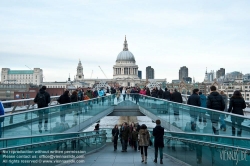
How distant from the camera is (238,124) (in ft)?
35.4

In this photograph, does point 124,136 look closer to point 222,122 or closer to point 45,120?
point 45,120

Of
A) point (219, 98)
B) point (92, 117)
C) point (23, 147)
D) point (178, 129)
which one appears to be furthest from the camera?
point (92, 117)

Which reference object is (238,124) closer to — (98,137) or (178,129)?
(178,129)

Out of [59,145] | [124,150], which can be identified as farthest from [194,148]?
[124,150]

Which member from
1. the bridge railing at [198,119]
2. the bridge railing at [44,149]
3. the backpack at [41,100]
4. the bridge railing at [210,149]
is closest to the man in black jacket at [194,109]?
the bridge railing at [198,119]

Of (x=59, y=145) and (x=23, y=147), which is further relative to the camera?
(x=59, y=145)

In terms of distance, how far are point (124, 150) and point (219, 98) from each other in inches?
304

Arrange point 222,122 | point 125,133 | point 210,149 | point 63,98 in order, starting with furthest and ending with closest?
1. point 125,133
2. point 63,98
3. point 222,122
4. point 210,149

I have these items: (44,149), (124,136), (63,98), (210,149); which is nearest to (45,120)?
(44,149)

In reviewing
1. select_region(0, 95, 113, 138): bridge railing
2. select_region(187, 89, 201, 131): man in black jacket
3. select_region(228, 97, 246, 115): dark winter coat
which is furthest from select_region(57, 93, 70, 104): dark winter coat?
select_region(228, 97, 246, 115): dark winter coat

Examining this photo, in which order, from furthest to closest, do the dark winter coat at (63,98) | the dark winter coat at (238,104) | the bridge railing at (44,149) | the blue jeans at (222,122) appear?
the dark winter coat at (63,98), the dark winter coat at (238,104), the blue jeans at (222,122), the bridge railing at (44,149)

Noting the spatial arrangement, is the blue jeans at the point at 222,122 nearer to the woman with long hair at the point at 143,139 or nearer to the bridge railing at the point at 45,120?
the woman with long hair at the point at 143,139

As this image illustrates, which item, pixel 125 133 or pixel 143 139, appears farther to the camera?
pixel 125 133

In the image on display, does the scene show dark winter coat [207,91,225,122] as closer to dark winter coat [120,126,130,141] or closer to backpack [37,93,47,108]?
backpack [37,93,47,108]
